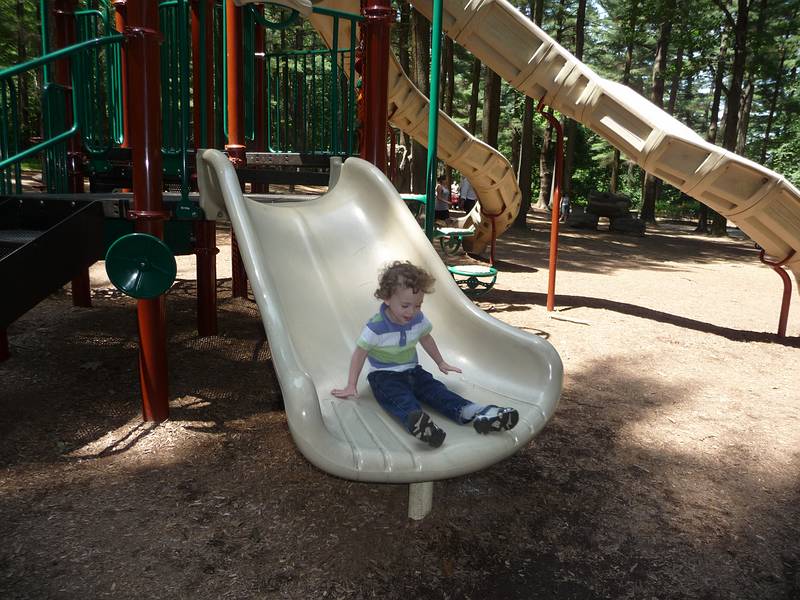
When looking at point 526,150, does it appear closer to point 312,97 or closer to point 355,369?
point 312,97

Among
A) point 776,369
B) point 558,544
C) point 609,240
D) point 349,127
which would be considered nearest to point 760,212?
point 776,369

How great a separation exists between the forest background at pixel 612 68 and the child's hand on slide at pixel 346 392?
7.64 metres

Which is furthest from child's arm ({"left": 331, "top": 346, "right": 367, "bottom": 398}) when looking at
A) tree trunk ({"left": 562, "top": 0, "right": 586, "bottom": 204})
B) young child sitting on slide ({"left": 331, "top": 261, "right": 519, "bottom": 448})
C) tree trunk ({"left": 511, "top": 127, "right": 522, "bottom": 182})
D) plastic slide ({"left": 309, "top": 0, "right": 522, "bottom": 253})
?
tree trunk ({"left": 511, "top": 127, "right": 522, "bottom": 182})

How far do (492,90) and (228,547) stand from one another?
14.7 m

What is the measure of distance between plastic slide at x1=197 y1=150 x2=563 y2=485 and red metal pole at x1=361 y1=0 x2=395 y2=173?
41 centimetres

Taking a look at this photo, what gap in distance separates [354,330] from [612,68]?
43.5m

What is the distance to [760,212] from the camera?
6.58 metres

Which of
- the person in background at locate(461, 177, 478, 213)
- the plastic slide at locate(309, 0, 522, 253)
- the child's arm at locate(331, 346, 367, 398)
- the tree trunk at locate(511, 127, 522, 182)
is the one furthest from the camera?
the tree trunk at locate(511, 127, 522, 182)

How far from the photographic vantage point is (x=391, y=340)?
3.02m

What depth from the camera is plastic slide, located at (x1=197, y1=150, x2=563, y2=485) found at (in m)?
2.52

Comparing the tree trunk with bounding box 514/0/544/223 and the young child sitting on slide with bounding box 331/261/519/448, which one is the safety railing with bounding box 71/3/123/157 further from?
the tree trunk with bounding box 514/0/544/223

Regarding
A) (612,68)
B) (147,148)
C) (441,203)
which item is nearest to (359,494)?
(147,148)

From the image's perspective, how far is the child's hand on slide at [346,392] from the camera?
298cm

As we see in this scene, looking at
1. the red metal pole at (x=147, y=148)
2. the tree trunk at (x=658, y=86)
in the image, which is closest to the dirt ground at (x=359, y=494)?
the red metal pole at (x=147, y=148)
